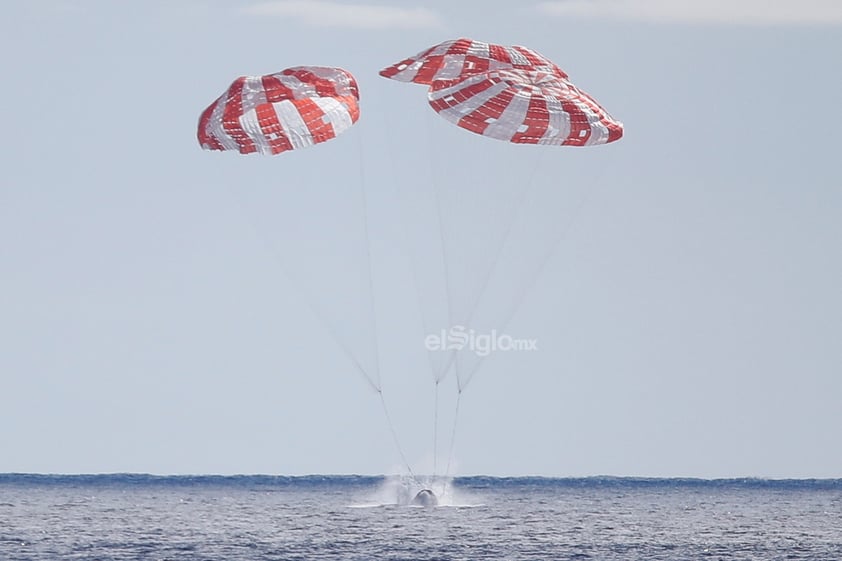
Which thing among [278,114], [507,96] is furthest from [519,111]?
[278,114]

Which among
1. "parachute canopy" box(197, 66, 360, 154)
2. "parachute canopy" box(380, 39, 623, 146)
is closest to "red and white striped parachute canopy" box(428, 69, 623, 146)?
"parachute canopy" box(380, 39, 623, 146)

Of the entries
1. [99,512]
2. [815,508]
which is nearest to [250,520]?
[99,512]

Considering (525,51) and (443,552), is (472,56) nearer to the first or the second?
(525,51)

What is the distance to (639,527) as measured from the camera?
177ft

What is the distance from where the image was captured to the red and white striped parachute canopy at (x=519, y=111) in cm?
2856

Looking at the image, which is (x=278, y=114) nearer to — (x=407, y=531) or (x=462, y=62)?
(x=462, y=62)

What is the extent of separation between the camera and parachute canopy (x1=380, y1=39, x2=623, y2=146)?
1125 inches

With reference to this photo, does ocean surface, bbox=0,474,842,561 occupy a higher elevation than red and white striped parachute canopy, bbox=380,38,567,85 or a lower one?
lower

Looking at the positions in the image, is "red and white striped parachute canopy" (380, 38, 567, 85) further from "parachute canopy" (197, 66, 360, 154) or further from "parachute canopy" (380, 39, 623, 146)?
"parachute canopy" (197, 66, 360, 154)

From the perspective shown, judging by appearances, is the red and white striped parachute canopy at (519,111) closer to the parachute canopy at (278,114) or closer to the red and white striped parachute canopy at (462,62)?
the red and white striped parachute canopy at (462,62)

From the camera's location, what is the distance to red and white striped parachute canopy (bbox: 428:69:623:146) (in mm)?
28562

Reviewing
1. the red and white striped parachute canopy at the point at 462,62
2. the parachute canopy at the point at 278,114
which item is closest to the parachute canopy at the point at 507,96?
the red and white striped parachute canopy at the point at 462,62

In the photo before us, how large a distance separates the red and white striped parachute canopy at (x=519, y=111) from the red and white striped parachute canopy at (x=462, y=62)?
0.36m

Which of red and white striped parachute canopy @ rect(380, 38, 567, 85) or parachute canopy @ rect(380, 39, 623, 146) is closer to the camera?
parachute canopy @ rect(380, 39, 623, 146)
